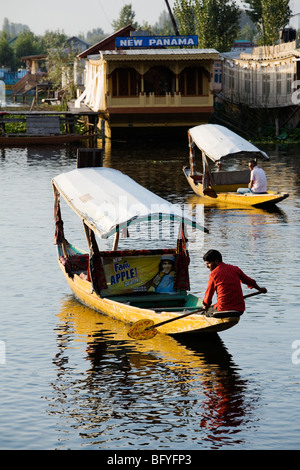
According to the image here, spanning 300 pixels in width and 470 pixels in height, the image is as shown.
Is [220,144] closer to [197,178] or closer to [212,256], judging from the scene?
[197,178]

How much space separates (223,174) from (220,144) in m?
1.83

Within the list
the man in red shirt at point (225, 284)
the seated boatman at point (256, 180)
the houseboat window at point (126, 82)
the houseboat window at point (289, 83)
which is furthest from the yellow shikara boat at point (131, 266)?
the houseboat window at point (289, 83)

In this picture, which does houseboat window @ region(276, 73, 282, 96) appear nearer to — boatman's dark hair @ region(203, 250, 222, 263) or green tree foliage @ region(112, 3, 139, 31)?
boatman's dark hair @ region(203, 250, 222, 263)

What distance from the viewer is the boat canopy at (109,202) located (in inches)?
634

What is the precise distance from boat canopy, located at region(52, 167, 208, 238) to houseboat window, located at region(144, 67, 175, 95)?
37.5 m

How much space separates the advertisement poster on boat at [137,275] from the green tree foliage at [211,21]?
231 feet

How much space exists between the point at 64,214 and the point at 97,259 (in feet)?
44.6

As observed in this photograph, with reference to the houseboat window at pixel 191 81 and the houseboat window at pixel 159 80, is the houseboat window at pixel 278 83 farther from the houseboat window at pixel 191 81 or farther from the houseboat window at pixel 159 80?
the houseboat window at pixel 159 80

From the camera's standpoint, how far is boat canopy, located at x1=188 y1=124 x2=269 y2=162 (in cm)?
3033

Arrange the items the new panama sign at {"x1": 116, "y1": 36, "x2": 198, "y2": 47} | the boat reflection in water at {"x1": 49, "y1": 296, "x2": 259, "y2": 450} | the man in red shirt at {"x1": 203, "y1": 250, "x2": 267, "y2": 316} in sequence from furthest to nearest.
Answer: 1. the new panama sign at {"x1": 116, "y1": 36, "x2": 198, "y2": 47}
2. the man in red shirt at {"x1": 203, "y1": 250, "x2": 267, "y2": 316}
3. the boat reflection in water at {"x1": 49, "y1": 296, "x2": 259, "y2": 450}

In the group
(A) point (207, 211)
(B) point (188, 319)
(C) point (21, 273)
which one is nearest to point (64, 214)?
(A) point (207, 211)

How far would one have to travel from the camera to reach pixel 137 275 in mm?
17422

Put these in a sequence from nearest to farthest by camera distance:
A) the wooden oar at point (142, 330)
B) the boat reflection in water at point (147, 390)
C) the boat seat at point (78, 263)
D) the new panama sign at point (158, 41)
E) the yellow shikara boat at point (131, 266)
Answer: the boat reflection in water at point (147, 390)
the wooden oar at point (142, 330)
the yellow shikara boat at point (131, 266)
the boat seat at point (78, 263)
the new panama sign at point (158, 41)

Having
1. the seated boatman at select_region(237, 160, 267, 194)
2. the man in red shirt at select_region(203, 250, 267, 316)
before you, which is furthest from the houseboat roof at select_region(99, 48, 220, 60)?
the man in red shirt at select_region(203, 250, 267, 316)
